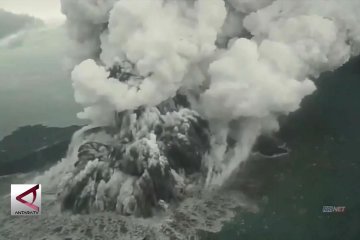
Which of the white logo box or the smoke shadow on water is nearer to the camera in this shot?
the white logo box

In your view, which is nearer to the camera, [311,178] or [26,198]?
[26,198]

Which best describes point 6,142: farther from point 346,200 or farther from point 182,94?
point 346,200

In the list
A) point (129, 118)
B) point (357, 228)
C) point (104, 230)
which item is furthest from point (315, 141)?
point (104, 230)

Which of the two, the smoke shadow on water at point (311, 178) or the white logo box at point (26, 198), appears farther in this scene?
the smoke shadow on water at point (311, 178)

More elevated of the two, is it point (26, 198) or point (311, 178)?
point (311, 178)
